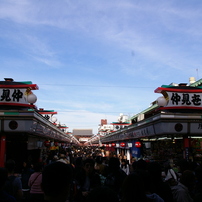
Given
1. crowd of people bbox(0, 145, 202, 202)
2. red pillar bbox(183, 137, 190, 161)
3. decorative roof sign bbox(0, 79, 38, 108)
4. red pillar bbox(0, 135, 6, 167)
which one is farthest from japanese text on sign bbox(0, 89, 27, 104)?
red pillar bbox(183, 137, 190, 161)

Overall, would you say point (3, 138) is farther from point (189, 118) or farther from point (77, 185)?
point (189, 118)

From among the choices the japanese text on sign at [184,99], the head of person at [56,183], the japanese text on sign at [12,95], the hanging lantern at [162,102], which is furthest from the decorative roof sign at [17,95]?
the head of person at [56,183]

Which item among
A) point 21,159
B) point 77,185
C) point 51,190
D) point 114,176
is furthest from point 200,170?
point 21,159

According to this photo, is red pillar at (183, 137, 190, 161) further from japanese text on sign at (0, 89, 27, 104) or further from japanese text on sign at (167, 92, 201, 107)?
japanese text on sign at (0, 89, 27, 104)

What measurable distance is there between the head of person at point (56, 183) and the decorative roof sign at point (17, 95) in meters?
10.9

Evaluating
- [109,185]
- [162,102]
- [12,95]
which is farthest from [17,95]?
[109,185]

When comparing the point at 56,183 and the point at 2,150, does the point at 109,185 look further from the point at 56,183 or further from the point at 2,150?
the point at 2,150

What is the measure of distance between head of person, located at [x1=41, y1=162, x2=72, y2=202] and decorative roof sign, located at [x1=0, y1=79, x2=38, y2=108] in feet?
35.7

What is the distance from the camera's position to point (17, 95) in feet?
42.9

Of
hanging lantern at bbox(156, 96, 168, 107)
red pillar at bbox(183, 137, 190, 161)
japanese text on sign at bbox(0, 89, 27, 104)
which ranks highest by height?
japanese text on sign at bbox(0, 89, 27, 104)

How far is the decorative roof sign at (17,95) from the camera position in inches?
507

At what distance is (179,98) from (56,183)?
11.8 m

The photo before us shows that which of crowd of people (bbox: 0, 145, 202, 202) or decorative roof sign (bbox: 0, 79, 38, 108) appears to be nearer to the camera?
crowd of people (bbox: 0, 145, 202, 202)

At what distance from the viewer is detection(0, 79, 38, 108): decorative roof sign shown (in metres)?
12.9
